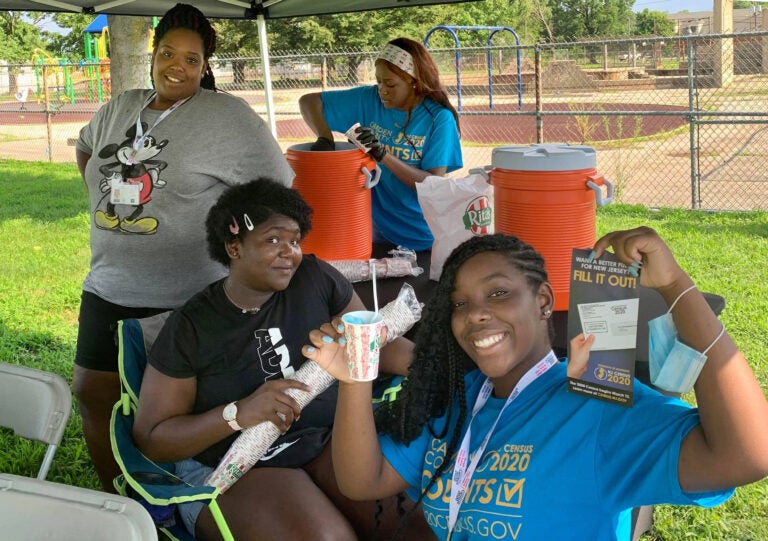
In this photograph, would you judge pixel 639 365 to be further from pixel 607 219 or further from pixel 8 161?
pixel 8 161

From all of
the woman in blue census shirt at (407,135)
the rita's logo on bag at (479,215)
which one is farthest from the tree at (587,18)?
the rita's logo on bag at (479,215)

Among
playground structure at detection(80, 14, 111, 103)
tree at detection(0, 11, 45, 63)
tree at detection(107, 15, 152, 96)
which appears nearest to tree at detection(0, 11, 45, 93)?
tree at detection(0, 11, 45, 63)

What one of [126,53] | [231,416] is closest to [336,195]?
[231,416]

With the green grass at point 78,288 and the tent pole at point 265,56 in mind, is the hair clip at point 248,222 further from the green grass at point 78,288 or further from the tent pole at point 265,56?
the tent pole at point 265,56

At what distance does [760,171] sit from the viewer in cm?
1024

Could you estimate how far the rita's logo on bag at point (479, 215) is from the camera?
257 cm

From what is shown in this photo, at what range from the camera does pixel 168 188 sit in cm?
266

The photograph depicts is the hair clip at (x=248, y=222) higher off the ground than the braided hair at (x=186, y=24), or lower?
lower

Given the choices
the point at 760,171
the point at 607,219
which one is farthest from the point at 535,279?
the point at 760,171

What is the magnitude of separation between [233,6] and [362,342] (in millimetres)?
3670

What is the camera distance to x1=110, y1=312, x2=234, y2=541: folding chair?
194cm

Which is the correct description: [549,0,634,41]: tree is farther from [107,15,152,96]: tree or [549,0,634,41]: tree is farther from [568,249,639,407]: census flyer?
[568,249,639,407]: census flyer

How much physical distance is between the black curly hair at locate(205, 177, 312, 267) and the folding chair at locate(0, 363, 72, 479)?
0.60 m

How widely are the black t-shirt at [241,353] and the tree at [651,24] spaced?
4554cm
